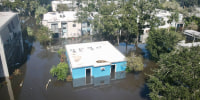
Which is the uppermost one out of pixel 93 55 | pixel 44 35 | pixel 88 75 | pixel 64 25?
pixel 64 25

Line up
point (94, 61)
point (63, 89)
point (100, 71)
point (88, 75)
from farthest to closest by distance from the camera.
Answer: point (88, 75) → point (94, 61) → point (100, 71) → point (63, 89)

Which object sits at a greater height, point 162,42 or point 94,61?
point 162,42

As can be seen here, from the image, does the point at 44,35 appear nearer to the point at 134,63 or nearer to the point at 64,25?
the point at 64,25

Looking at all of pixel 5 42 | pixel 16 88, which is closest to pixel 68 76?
pixel 16 88

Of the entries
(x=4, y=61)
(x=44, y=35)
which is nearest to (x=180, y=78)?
(x=4, y=61)

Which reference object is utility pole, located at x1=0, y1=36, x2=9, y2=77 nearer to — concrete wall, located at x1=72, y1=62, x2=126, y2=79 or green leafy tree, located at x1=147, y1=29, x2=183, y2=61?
concrete wall, located at x1=72, y1=62, x2=126, y2=79

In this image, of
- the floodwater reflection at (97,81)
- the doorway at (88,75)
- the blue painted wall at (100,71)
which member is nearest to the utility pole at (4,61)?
the floodwater reflection at (97,81)

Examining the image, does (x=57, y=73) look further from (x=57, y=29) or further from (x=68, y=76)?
(x=57, y=29)
